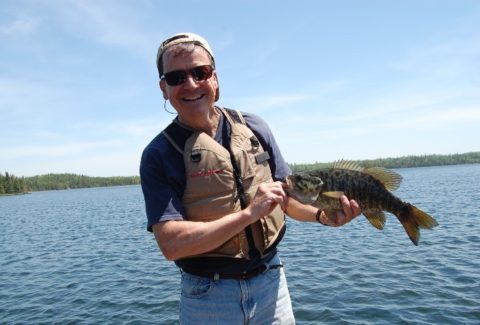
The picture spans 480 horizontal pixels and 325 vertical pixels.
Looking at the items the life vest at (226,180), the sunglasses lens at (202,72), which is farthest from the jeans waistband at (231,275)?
the sunglasses lens at (202,72)

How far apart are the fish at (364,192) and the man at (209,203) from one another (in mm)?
219

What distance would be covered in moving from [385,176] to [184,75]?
99.7 inches

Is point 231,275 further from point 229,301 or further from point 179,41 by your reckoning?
point 179,41

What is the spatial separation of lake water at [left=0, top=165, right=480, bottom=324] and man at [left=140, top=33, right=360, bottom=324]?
8.30m

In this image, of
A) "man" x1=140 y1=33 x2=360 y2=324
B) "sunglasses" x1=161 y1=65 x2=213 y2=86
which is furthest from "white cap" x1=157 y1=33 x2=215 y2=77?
"sunglasses" x1=161 y1=65 x2=213 y2=86

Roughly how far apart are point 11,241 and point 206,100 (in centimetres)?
3417

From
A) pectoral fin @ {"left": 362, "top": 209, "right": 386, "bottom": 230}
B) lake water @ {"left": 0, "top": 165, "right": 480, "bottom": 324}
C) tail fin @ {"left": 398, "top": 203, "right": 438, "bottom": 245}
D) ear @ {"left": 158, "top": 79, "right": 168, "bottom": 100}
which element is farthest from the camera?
lake water @ {"left": 0, "top": 165, "right": 480, "bottom": 324}

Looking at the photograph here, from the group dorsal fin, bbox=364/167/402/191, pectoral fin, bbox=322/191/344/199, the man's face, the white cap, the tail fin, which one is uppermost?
the white cap

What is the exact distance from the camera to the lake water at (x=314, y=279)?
41.4ft

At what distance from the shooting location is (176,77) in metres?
4.36

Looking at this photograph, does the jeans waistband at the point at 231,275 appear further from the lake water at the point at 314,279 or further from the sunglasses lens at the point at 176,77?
the lake water at the point at 314,279

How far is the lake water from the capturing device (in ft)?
41.4

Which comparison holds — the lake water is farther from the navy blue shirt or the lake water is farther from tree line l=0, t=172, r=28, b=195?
tree line l=0, t=172, r=28, b=195

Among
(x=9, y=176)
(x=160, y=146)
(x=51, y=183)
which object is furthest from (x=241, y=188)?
(x=51, y=183)
